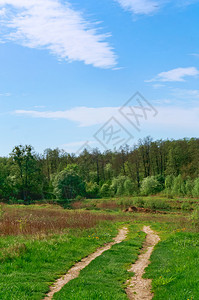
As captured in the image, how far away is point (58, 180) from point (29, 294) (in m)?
51.5

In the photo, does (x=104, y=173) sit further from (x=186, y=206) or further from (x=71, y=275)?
(x=71, y=275)

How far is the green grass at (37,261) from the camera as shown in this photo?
7543mm

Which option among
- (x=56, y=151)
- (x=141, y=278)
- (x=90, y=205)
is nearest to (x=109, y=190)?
(x=90, y=205)

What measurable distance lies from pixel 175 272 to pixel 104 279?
2021 millimetres

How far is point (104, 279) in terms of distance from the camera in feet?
28.2

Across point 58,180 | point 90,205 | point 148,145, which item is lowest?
point 90,205

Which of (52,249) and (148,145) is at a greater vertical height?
(148,145)

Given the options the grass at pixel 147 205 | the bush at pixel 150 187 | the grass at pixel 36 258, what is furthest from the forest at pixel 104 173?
the grass at pixel 36 258

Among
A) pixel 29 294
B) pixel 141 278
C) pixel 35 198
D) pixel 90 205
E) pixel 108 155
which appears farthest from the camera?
pixel 108 155

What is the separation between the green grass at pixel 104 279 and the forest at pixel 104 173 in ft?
149

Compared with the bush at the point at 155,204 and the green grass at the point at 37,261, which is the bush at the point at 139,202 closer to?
the bush at the point at 155,204

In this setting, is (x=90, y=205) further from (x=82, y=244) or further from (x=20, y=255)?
(x=20, y=255)

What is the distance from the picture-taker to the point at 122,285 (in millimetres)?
8367

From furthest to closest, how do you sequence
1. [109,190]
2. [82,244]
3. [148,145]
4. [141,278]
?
[148,145] < [109,190] < [82,244] < [141,278]
